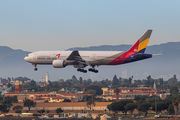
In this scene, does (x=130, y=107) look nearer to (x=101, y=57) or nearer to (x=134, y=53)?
(x=134, y=53)

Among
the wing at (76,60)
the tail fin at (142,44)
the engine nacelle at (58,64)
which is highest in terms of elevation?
the tail fin at (142,44)

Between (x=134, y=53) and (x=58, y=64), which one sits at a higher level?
(x=134, y=53)

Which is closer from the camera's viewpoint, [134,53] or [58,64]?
[134,53]

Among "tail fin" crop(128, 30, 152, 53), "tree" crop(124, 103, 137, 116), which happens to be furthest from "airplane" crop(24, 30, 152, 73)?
"tree" crop(124, 103, 137, 116)

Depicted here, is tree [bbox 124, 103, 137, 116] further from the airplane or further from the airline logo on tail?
the airline logo on tail

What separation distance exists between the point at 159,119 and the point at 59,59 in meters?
35.9

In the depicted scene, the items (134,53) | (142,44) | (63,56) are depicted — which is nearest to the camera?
(134,53)

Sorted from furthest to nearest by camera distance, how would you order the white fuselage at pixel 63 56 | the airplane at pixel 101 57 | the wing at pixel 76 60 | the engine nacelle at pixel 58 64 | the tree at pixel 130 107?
the tree at pixel 130 107 → the engine nacelle at pixel 58 64 → the white fuselage at pixel 63 56 → the airplane at pixel 101 57 → the wing at pixel 76 60

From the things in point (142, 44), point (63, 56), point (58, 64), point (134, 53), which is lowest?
point (58, 64)

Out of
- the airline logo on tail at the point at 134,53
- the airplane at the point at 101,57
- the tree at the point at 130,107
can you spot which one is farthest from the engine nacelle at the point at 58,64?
the tree at the point at 130,107

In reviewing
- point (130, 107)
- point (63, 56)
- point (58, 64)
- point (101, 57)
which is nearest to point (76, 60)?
point (63, 56)

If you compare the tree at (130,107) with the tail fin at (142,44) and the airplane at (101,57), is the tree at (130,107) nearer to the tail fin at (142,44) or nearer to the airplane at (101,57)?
the airplane at (101,57)

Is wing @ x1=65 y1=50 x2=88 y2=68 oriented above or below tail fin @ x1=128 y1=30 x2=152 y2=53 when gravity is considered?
below

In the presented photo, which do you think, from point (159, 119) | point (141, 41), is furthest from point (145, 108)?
point (141, 41)
